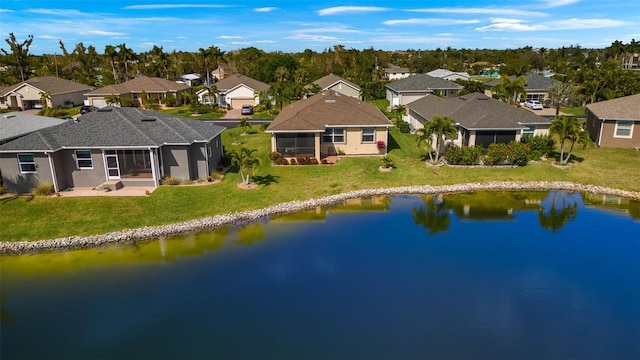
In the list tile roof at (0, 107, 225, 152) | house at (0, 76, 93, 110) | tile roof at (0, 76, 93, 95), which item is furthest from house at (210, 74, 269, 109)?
tile roof at (0, 107, 225, 152)

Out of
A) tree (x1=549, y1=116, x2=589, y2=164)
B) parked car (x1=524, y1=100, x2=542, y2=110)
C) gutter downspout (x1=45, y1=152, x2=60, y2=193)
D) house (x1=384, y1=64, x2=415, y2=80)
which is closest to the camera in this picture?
gutter downspout (x1=45, y1=152, x2=60, y2=193)

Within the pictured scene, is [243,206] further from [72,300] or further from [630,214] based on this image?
[630,214]

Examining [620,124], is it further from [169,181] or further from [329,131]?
[169,181]

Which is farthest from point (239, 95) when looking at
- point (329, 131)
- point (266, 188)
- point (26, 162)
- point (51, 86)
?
point (26, 162)

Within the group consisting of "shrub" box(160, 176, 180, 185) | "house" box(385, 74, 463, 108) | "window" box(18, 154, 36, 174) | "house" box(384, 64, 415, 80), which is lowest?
"shrub" box(160, 176, 180, 185)

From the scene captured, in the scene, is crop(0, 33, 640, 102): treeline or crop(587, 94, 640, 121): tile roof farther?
crop(0, 33, 640, 102): treeline

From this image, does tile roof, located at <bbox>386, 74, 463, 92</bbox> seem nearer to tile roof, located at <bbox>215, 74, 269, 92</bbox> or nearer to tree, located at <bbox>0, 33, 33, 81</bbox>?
tile roof, located at <bbox>215, 74, 269, 92</bbox>
